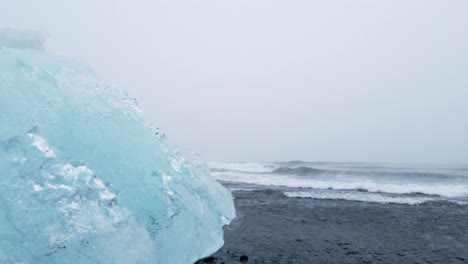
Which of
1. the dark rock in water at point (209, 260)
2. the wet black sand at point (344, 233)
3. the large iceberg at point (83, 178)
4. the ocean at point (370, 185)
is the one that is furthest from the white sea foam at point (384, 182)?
the large iceberg at point (83, 178)

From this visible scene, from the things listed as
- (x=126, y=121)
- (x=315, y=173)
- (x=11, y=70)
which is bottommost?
(x=315, y=173)

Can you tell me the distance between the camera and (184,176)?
601 centimetres

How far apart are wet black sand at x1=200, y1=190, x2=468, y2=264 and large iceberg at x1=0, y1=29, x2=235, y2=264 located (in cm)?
120

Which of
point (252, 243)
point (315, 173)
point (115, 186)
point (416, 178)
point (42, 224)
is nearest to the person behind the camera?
point (42, 224)

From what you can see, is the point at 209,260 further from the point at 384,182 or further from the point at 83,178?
the point at 384,182

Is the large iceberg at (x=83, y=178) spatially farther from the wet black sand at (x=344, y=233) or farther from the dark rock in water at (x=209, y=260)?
the wet black sand at (x=344, y=233)

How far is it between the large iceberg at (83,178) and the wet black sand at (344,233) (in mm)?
1204

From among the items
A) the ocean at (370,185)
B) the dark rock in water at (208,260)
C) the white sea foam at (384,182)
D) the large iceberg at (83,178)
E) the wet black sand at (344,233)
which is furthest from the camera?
the white sea foam at (384,182)

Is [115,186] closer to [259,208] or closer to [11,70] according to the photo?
[11,70]

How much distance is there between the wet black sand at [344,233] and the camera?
250 inches

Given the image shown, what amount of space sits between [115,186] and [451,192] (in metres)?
18.4

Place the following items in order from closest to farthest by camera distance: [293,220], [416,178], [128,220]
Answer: [128,220] → [293,220] → [416,178]

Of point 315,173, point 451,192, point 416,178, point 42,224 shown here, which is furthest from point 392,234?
point 315,173

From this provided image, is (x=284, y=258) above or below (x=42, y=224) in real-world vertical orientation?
below
